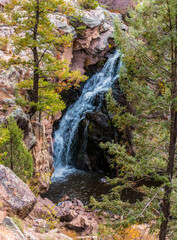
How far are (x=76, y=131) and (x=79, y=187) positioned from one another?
5333mm

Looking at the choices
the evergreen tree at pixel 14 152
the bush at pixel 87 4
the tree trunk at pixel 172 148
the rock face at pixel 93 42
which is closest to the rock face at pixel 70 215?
the evergreen tree at pixel 14 152

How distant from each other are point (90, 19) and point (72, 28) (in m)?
2.63

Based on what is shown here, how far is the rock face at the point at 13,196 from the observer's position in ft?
14.8

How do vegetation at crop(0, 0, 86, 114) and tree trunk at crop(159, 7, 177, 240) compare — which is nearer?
tree trunk at crop(159, 7, 177, 240)

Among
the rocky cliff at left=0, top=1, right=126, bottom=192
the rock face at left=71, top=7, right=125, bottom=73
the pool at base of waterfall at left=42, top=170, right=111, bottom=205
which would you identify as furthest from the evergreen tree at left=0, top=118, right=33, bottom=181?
the rock face at left=71, top=7, right=125, bottom=73

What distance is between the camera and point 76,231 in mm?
9047

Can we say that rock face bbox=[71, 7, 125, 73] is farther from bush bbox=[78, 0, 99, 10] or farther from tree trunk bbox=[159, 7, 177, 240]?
tree trunk bbox=[159, 7, 177, 240]

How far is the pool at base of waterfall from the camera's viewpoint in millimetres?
12470

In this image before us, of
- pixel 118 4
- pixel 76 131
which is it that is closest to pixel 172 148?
pixel 76 131

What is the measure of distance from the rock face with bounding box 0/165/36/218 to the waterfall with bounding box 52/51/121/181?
37.2 ft

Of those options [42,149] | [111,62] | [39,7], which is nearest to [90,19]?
[111,62]

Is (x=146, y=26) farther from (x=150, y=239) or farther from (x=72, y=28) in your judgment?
(x=72, y=28)

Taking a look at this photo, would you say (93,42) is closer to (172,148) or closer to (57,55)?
(57,55)

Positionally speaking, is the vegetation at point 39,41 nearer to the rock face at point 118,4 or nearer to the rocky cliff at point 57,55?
the rocky cliff at point 57,55
